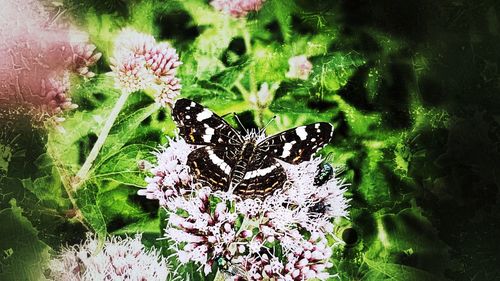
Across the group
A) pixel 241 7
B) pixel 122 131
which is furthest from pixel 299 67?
pixel 122 131

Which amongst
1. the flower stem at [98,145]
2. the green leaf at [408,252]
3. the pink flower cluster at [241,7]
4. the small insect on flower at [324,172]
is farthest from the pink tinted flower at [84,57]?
the green leaf at [408,252]

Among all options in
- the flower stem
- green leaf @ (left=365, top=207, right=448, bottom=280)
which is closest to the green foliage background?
green leaf @ (left=365, top=207, right=448, bottom=280)

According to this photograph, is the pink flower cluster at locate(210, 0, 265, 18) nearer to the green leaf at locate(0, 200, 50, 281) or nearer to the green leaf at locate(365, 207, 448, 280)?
the green leaf at locate(365, 207, 448, 280)

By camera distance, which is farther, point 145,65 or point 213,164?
point 145,65

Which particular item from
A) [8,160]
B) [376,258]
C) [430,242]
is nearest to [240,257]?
[376,258]

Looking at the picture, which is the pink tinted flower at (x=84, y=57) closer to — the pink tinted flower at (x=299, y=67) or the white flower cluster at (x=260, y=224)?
the white flower cluster at (x=260, y=224)

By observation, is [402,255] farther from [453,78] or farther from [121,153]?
[121,153]

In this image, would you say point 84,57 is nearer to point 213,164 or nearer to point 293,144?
point 213,164
